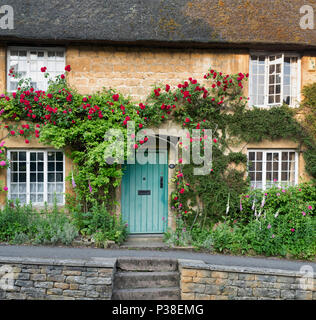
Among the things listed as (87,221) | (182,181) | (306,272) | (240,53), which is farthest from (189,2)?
(306,272)


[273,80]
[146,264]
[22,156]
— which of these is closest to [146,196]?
[146,264]

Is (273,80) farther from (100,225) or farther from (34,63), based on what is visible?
(34,63)

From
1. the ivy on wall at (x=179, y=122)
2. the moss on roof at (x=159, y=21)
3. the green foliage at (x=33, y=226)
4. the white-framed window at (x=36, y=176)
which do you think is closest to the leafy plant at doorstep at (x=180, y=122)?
the ivy on wall at (x=179, y=122)

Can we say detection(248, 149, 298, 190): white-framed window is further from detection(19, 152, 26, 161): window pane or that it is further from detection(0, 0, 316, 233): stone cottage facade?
detection(19, 152, 26, 161): window pane

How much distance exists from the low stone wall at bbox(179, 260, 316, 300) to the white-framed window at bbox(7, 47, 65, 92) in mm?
5337

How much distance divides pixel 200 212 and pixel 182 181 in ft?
2.84

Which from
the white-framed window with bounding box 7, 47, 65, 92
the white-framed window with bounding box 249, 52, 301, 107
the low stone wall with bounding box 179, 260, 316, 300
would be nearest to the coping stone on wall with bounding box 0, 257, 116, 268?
the low stone wall with bounding box 179, 260, 316, 300

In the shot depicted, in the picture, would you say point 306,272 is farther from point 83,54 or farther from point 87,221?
point 83,54

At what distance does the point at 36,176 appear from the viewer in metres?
7.29

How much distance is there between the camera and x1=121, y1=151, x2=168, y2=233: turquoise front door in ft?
24.7

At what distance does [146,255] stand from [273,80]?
527cm

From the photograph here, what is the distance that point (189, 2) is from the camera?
298 inches

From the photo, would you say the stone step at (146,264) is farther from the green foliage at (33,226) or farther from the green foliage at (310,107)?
the green foliage at (310,107)
